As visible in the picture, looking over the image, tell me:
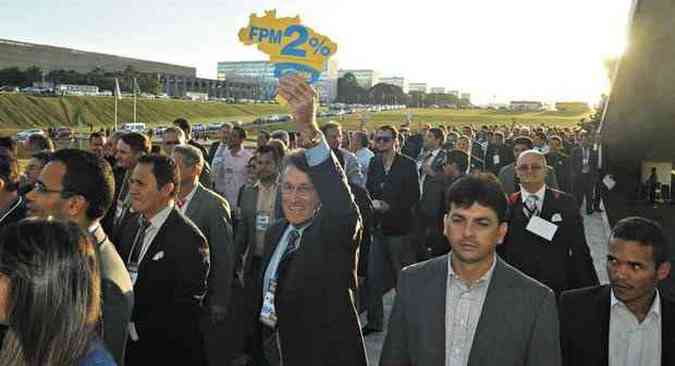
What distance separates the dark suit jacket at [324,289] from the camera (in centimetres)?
301

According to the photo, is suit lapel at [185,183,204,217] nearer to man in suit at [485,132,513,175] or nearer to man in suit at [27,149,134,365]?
man in suit at [27,149,134,365]

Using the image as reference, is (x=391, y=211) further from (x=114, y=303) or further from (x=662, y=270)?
(x=114, y=303)

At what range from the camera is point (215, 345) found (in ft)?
17.4

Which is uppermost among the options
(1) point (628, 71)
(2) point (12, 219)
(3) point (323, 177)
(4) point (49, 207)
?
(1) point (628, 71)

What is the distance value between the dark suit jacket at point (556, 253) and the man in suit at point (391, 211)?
208 centimetres

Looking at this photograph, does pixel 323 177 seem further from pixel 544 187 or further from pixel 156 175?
pixel 544 187

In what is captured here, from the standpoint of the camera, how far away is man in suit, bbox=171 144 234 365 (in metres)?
4.62

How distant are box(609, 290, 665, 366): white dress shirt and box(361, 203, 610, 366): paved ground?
2.72 metres

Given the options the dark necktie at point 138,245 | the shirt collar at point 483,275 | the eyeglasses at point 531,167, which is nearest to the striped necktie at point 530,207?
the eyeglasses at point 531,167

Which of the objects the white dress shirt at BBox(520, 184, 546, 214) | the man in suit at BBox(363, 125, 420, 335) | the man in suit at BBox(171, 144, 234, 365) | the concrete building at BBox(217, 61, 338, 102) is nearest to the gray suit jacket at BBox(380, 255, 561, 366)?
the man in suit at BBox(171, 144, 234, 365)

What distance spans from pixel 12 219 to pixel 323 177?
229 centimetres

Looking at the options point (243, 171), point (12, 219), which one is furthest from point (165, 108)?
point (12, 219)

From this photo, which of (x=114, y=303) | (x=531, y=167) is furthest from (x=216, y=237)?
(x=531, y=167)

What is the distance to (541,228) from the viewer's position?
15.5 feet
